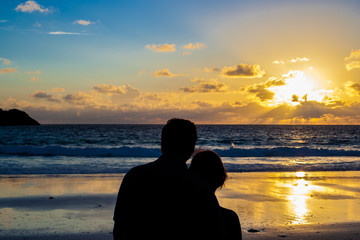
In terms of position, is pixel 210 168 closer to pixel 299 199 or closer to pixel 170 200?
pixel 170 200

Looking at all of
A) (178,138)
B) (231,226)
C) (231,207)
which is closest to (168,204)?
(178,138)

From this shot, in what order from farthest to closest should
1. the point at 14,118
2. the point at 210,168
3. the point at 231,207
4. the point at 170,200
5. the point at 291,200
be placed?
the point at 14,118
the point at 291,200
the point at 231,207
the point at 210,168
the point at 170,200

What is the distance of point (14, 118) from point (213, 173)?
15392cm

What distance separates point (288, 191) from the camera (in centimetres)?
1052

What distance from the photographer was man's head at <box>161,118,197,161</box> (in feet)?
6.64

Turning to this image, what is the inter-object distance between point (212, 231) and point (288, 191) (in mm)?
9252

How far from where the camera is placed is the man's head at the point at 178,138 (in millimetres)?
2025

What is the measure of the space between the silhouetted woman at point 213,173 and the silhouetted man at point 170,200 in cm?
27

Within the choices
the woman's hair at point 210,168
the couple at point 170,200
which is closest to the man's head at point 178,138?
the couple at point 170,200

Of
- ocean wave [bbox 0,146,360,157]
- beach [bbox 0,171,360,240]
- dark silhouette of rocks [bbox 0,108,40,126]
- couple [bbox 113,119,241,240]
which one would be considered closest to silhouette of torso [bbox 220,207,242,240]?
couple [bbox 113,119,241,240]

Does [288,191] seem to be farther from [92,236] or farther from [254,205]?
[92,236]

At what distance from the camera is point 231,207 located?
828 cm

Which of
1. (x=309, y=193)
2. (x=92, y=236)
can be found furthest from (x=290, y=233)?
(x=309, y=193)

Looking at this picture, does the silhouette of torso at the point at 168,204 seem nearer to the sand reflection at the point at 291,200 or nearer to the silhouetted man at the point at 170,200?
the silhouetted man at the point at 170,200
